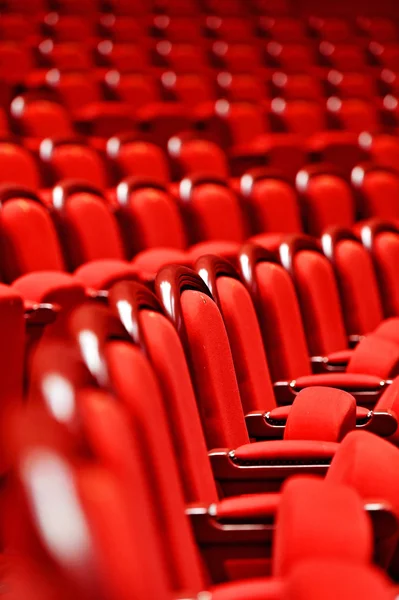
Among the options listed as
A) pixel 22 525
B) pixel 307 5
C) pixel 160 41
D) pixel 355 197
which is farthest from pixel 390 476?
pixel 307 5

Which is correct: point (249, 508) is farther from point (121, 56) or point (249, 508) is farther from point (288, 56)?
point (288, 56)

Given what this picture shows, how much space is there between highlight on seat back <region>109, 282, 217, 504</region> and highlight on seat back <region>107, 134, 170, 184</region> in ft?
1.64

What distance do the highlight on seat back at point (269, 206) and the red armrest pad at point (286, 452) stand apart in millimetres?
442

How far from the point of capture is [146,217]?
68cm

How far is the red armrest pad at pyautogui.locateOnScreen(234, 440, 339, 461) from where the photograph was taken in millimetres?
319

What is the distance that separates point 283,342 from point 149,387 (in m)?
A: 0.24

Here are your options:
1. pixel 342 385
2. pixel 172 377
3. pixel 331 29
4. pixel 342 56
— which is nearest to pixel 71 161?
pixel 342 385

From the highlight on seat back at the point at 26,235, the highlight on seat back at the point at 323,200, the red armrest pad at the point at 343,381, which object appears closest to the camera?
the red armrest pad at the point at 343,381

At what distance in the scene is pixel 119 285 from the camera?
0.30m

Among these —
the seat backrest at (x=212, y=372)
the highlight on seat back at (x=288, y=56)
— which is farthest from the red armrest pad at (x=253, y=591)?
the highlight on seat back at (x=288, y=56)

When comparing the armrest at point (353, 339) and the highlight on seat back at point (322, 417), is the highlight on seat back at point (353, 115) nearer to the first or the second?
the armrest at point (353, 339)

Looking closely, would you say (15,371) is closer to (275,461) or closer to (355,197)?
(275,461)

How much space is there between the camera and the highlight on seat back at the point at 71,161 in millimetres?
738

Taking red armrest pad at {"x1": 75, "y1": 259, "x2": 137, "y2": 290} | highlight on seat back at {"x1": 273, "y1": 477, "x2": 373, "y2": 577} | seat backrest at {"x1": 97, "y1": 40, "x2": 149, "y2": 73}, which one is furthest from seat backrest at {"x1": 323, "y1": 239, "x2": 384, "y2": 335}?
seat backrest at {"x1": 97, "y1": 40, "x2": 149, "y2": 73}
